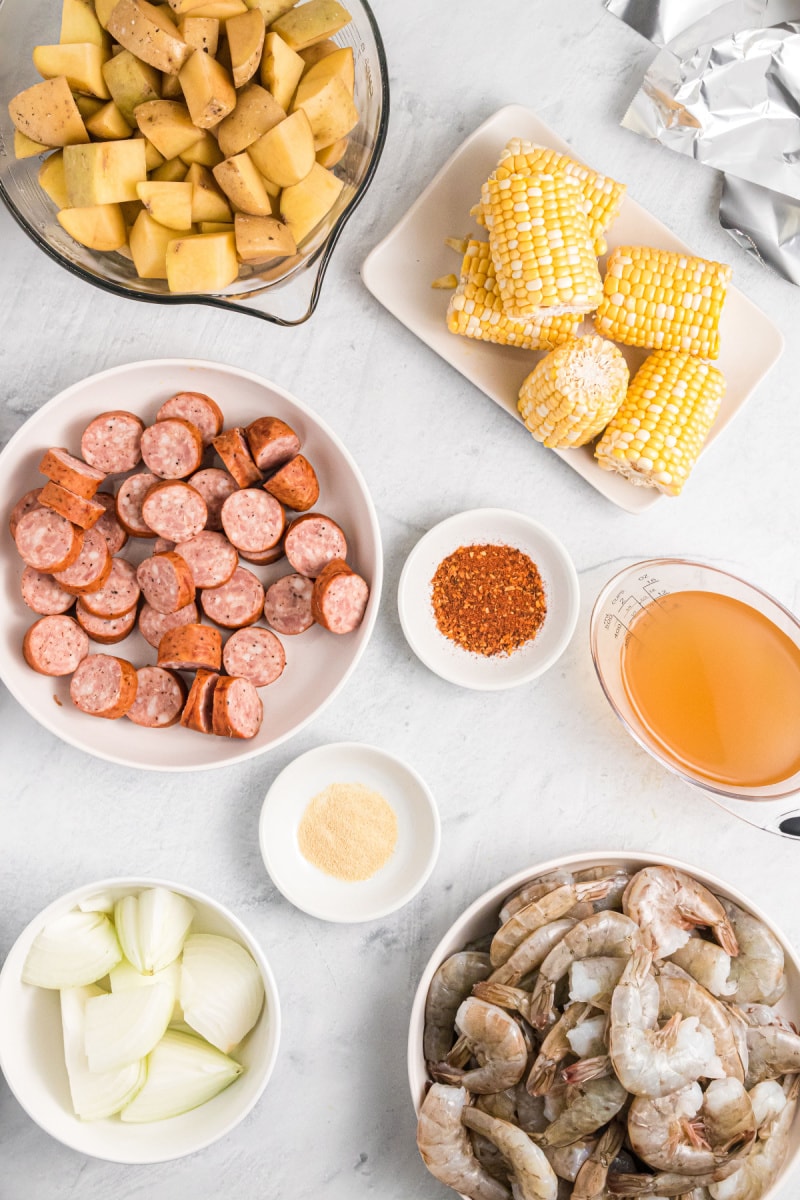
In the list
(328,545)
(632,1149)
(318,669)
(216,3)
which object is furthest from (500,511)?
(632,1149)

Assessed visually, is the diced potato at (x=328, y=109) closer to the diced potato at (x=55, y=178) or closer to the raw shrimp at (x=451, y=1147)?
the diced potato at (x=55, y=178)

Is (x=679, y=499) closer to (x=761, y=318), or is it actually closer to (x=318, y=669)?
(x=761, y=318)

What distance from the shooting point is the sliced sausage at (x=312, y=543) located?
1.75 meters

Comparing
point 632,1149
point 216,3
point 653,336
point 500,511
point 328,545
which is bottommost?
point 632,1149

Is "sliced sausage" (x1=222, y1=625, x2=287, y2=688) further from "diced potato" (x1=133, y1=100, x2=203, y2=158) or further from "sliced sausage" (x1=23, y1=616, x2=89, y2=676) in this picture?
"diced potato" (x1=133, y1=100, x2=203, y2=158)

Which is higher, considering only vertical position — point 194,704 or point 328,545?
point 328,545

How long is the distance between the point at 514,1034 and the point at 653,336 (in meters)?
1.34

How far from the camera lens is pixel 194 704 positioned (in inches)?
66.3

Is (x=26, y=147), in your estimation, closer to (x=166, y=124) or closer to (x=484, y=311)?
(x=166, y=124)

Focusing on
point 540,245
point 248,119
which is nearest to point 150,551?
point 248,119

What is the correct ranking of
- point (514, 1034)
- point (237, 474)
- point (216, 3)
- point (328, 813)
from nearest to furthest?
point (216, 3) → point (514, 1034) → point (237, 474) → point (328, 813)

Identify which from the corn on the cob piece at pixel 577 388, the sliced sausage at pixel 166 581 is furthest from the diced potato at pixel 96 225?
the corn on the cob piece at pixel 577 388

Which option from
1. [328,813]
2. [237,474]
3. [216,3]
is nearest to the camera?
[216,3]

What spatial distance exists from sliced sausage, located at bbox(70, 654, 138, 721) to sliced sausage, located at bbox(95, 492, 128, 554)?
22cm
